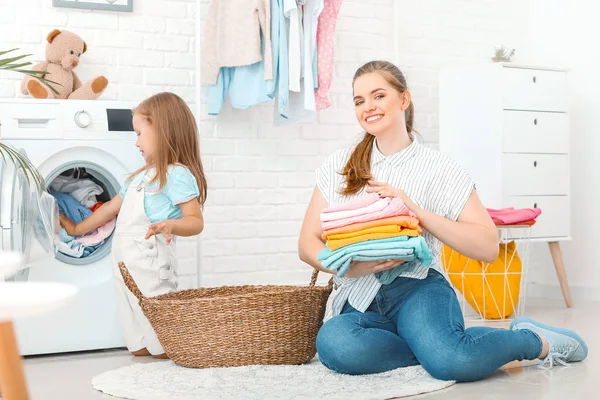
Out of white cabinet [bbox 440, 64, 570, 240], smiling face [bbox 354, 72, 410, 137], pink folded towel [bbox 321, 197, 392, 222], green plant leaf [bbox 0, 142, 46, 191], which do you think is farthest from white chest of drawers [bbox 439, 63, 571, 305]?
green plant leaf [bbox 0, 142, 46, 191]

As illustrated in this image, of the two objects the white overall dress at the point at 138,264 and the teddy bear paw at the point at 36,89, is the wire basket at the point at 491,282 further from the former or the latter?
the teddy bear paw at the point at 36,89

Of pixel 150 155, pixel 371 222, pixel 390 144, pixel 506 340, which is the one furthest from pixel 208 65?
pixel 506 340

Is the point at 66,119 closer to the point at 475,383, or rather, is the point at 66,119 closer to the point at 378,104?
the point at 378,104

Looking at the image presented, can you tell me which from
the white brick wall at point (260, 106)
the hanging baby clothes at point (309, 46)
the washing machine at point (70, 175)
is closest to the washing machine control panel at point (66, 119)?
the washing machine at point (70, 175)

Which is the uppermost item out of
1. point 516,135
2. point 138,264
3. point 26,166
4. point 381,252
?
point 516,135

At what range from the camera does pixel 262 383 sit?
2.16 meters

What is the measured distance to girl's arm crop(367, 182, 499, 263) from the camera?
2127 millimetres

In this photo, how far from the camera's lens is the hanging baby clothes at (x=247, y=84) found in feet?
11.3

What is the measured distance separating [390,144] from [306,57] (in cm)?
123

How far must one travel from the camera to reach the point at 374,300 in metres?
2.31

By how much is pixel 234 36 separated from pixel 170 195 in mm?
Answer: 968

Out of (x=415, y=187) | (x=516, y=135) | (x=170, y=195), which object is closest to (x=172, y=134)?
(x=170, y=195)

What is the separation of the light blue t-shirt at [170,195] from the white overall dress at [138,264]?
0.02m

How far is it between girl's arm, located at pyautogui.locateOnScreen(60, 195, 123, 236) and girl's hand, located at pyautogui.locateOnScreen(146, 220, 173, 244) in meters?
0.25
